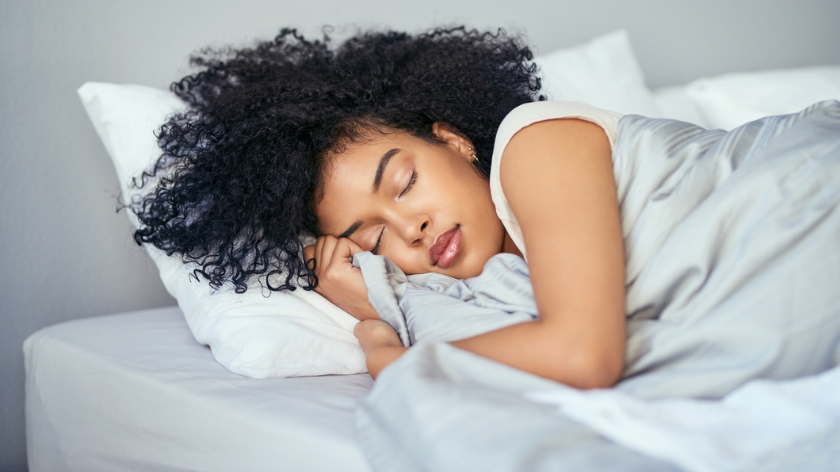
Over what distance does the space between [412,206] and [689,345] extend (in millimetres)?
501

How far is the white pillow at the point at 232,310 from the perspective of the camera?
1025 mm

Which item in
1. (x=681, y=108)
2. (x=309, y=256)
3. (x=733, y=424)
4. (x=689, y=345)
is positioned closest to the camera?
(x=733, y=424)

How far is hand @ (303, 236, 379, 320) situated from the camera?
3.71ft

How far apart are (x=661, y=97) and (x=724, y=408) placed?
4.95ft

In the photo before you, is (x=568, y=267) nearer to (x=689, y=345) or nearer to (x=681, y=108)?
(x=689, y=345)

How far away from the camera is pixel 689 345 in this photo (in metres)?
0.75

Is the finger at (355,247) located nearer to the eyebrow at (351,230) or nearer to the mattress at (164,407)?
the eyebrow at (351,230)

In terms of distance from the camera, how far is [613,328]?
759 millimetres

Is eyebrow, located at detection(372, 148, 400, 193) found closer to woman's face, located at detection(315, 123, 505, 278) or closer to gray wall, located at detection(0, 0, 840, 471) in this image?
woman's face, located at detection(315, 123, 505, 278)

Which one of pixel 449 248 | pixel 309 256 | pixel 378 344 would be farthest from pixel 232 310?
pixel 449 248

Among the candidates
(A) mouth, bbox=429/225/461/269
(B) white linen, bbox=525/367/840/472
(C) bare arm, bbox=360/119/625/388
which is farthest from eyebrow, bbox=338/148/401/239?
(B) white linen, bbox=525/367/840/472

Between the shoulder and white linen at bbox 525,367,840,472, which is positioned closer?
white linen at bbox 525,367,840,472

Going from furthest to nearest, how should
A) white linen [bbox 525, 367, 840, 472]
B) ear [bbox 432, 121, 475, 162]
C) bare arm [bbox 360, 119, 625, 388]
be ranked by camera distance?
ear [bbox 432, 121, 475, 162] < bare arm [bbox 360, 119, 625, 388] < white linen [bbox 525, 367, 840, 472]

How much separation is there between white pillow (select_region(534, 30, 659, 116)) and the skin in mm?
621
